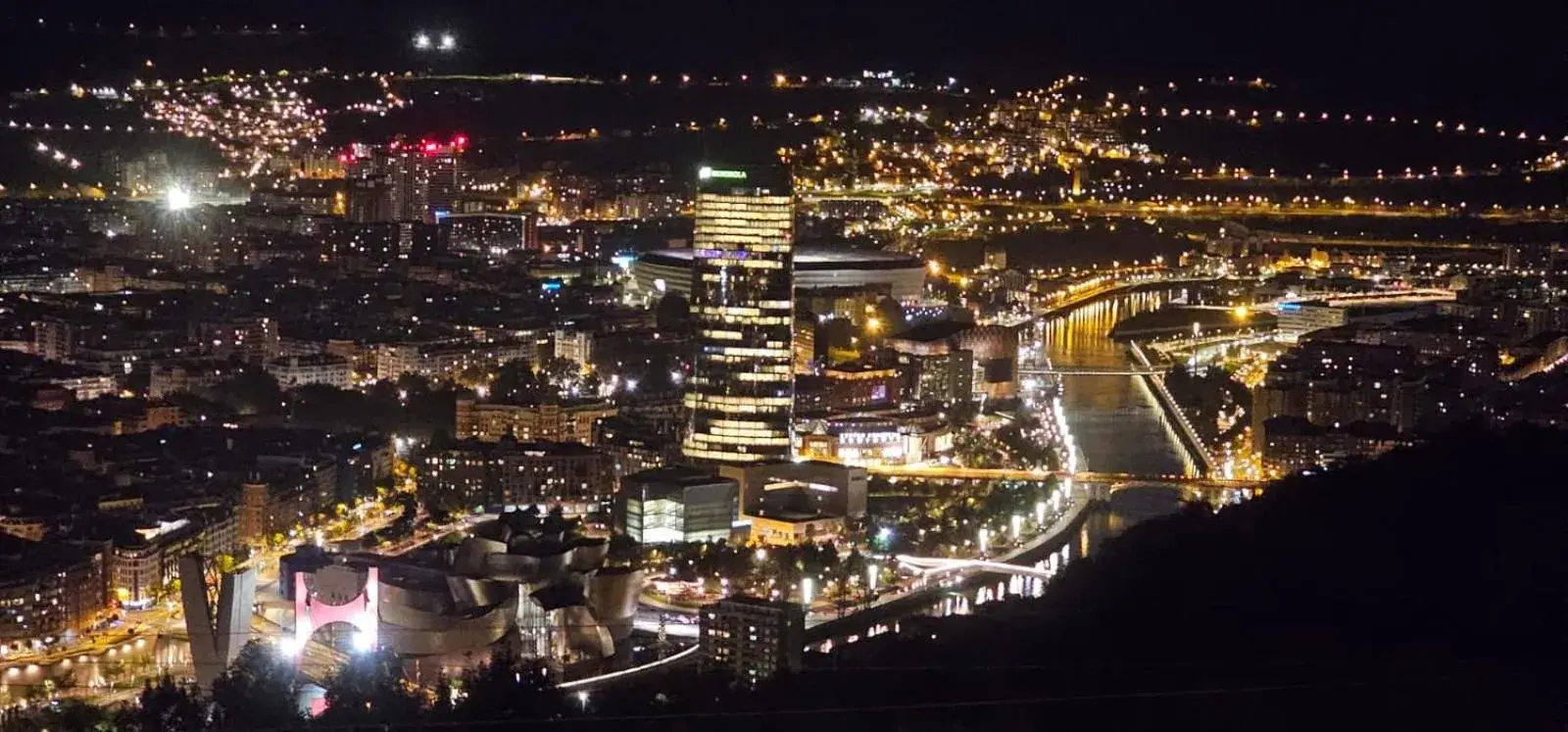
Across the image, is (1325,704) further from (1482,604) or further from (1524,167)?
(1524,167)

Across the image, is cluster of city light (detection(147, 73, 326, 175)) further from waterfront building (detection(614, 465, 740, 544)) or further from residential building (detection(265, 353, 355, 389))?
waterfront building (detection(614, 465, 740, 544))

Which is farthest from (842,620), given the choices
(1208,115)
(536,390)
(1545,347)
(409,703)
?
(1208,115)

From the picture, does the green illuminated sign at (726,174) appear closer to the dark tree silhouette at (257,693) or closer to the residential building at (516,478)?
the residential building at (516,478)

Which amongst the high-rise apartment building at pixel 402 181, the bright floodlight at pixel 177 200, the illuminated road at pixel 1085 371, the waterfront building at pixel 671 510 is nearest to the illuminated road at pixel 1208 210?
the high-rise apartment building at pixel 402 181

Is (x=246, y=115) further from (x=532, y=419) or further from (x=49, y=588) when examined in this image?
(x=49, y=588)

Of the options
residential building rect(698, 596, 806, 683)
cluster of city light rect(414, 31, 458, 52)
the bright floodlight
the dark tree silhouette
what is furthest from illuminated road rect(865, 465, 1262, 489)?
cluster of city light rect(414, 31, 458, 52)

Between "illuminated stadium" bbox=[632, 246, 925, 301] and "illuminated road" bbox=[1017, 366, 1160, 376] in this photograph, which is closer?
"illuminated road" bbox=[1017, 366, 1160, 376]
